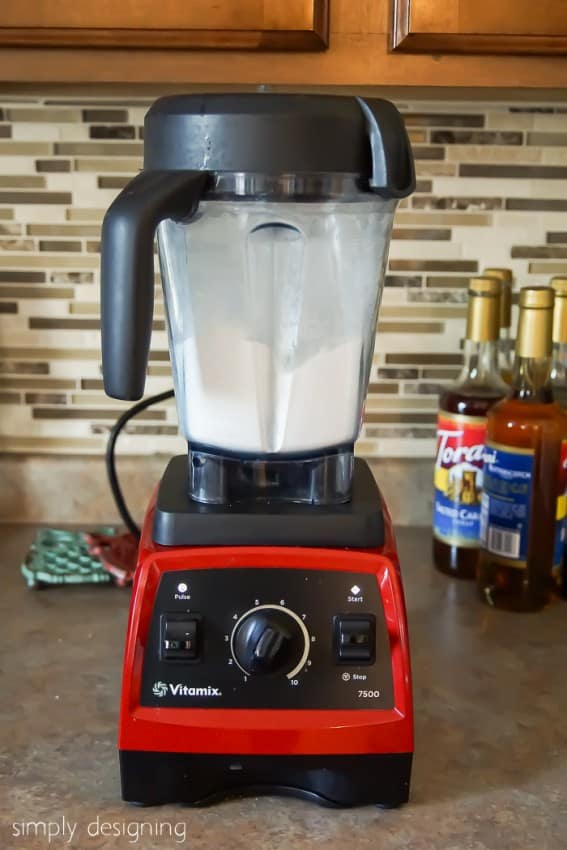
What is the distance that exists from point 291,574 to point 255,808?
0.17 metres

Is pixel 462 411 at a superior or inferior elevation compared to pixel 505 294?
inferior

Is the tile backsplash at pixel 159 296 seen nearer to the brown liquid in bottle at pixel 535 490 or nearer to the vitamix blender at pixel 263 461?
the brown liquid in bottle at pixel 535 490

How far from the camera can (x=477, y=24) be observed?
74 centimetres

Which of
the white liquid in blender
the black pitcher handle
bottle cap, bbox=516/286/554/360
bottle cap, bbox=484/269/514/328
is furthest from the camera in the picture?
bottle cap, bbox=484/269/514/328

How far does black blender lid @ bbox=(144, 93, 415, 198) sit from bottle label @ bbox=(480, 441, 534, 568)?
0.39 m

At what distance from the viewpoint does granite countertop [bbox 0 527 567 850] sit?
596mm

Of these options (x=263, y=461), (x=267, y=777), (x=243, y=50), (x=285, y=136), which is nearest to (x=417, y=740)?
(x=267, y=777)

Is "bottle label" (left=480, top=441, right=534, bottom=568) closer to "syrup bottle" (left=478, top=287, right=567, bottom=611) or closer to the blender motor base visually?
"syrup bottle" (left=478, top=287, right=567, bottom=611)

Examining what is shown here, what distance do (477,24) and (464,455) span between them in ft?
1.45

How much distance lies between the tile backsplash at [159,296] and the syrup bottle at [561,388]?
156 millimetres

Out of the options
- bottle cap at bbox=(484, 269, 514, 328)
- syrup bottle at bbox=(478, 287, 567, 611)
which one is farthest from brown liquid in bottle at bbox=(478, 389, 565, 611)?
bottle cap at bbox=(484, 269, 514, 328)

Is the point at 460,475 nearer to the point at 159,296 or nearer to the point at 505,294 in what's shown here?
the point at 505,294

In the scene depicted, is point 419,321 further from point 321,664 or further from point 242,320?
point 321,664

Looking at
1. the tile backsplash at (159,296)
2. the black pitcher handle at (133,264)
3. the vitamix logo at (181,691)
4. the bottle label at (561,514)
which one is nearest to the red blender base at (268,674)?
the vitamix logo at (181,691)
